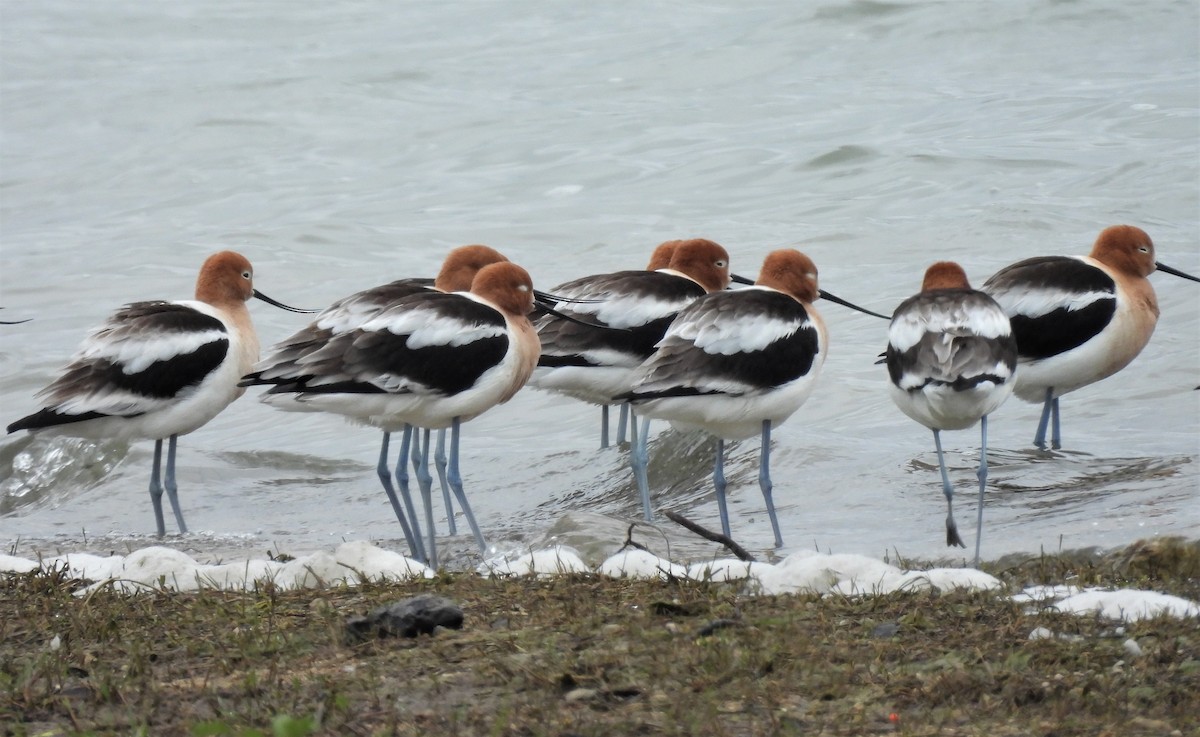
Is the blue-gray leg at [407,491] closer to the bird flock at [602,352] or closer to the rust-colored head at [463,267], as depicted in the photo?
the bird flock at [602,352]

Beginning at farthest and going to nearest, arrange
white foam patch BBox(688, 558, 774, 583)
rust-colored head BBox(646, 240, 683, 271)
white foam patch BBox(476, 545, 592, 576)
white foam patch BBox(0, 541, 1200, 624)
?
rust-colored head BBox(646, 240, 683, 271) < white foam patch BBox(476, 545, 592, 576) < white foam patch BBox(688, 558, 774, 583) < white foam patch BBox(0, 541, 1200, 624)

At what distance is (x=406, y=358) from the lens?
7598 millimetres

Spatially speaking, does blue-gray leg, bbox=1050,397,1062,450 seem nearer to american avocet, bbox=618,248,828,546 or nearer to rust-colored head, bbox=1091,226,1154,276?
rust-colored head, bbox=1091,226,1154,276

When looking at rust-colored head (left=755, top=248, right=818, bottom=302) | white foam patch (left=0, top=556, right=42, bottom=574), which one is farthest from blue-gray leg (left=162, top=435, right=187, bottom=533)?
rust-colored head (left=755, top=248, right=818, bottom=302)

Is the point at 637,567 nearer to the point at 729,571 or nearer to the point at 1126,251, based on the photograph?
the point at 729,571

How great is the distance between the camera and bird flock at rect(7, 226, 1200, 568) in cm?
759

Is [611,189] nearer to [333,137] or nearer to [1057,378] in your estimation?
[333,137]

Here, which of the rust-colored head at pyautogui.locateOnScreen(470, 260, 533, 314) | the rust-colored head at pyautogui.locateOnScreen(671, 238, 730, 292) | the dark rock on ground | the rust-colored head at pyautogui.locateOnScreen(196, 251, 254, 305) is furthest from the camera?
the rust-colored head at pyautogui.locateOnScreen(671, 238, 730, 292)

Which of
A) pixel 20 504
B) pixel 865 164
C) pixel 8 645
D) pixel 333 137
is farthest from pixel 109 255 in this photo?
pixel 8 645

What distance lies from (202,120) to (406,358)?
58.4 ft

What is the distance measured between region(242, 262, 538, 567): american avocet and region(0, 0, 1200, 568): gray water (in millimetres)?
911

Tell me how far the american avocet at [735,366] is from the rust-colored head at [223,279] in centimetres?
313

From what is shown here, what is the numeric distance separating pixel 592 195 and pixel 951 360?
42.1 ft

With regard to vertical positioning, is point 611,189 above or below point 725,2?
below
